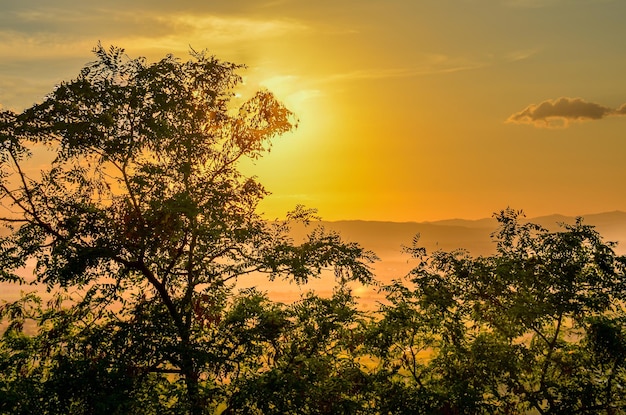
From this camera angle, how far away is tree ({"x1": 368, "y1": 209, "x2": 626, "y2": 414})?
17.1 m

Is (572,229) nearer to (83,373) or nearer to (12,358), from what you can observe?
(83,373)

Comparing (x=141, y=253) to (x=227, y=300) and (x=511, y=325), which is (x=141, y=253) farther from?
(x=511, y=325)

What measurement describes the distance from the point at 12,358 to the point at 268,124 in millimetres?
11943

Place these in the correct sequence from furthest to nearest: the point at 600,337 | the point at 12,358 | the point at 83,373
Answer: the point at 12,358 → the point at 600,337 → the point at 83,373

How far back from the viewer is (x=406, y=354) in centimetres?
1912

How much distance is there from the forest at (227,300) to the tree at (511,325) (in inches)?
2.6

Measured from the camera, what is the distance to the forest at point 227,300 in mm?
16328

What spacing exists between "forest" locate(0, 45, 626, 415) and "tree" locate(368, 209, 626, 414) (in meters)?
0.06

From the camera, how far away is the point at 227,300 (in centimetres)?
1941

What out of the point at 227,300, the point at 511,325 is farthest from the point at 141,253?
the point at 511,325

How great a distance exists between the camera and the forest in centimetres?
1633

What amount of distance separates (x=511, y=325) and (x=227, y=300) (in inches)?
369

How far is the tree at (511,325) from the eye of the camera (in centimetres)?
1709

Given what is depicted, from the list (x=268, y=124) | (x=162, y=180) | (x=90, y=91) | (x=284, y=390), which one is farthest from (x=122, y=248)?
(x=268, y=124)
